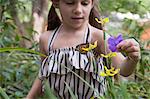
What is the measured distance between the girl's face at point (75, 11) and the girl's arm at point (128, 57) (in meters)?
0.18

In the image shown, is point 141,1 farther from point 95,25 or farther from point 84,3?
point 84,3

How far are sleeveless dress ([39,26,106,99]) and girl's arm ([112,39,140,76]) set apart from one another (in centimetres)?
7

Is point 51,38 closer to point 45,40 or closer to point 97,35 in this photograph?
point 45,40

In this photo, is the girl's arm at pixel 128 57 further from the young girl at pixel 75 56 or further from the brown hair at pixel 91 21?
the brown hair at pixel 91 21

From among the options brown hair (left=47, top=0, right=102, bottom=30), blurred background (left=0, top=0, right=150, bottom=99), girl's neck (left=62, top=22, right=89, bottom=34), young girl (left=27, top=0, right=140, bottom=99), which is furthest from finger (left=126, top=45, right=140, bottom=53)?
blurred background (left=0, top=0, right=150, bottom=99)

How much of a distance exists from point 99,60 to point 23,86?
3.72 feet

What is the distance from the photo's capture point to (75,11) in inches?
65.0

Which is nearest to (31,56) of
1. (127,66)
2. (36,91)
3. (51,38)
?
(36,91)

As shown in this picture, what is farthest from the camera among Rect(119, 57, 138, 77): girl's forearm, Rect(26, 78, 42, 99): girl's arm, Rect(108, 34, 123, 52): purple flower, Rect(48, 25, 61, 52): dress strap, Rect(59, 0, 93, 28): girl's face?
Rect(26, 78, 42, 99): girl's arm

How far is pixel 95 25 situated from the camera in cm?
186

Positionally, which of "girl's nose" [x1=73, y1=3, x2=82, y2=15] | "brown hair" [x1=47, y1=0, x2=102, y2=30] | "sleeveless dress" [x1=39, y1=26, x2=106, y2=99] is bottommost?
"sleeveless dress" [x1=39, y1=26, x2=106, y2=99]

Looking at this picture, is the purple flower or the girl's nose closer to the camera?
the purple flower

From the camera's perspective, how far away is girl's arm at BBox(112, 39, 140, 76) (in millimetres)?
1404

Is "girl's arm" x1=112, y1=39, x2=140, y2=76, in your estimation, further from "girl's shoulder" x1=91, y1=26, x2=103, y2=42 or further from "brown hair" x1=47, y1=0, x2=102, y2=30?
"brown hair" x1=47, y1=0, x2=102, y2=30
